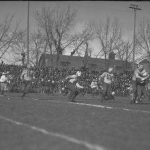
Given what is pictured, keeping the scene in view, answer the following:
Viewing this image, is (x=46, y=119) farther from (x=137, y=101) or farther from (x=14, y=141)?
(x=137, y=101)

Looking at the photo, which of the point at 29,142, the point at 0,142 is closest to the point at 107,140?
the point at 29,142

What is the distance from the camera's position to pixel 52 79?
3591cm

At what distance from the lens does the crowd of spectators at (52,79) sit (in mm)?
34656

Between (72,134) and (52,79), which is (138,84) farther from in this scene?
(52,79)

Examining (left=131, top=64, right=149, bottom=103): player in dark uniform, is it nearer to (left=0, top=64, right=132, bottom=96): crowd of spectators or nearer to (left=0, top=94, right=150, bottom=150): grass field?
(left=0, top=94, right=150, bottom=150): grass field

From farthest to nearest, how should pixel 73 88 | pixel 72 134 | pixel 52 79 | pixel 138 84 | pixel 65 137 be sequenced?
1. pixel 52 79
2. pixel 73 88
3. pixel 138 84
4. pixel 72 134
5. pixel 65 137

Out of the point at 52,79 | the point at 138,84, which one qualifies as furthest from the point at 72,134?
the point at 52,79

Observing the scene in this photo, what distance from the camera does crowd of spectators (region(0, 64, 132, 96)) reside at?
34.7 meters

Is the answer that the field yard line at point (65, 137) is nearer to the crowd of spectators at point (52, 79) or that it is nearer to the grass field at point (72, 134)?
the grass field at point (72, 134)

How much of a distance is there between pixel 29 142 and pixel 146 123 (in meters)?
3.69

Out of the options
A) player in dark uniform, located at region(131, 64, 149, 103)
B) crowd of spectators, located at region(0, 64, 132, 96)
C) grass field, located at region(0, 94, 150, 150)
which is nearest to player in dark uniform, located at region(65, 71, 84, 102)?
player in dark uniform, located at region(131, 64, 149, 103)

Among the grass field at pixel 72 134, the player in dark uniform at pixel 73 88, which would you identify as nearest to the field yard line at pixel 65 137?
the grass field at pixel 72 134

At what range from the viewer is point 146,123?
9.37m

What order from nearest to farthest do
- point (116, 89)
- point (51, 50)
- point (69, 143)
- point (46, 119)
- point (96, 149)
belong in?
point (96, 149) → point (69, 143) → point (46, 119) → point (116, 89) → point (51, 50)
